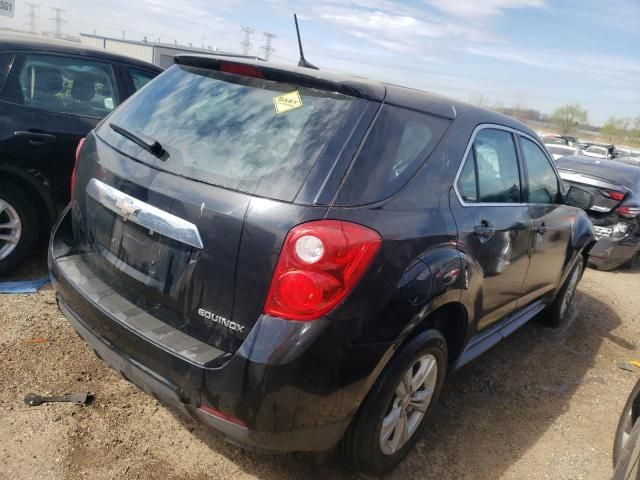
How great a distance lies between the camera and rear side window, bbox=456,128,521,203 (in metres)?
2.70

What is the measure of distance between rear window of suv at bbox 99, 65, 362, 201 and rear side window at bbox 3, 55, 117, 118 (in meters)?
1.84

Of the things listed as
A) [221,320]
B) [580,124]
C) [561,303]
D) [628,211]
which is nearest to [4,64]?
[221,320]

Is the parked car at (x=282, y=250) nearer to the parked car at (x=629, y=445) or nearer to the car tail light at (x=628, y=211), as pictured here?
the parked car at (x=629, y=445)

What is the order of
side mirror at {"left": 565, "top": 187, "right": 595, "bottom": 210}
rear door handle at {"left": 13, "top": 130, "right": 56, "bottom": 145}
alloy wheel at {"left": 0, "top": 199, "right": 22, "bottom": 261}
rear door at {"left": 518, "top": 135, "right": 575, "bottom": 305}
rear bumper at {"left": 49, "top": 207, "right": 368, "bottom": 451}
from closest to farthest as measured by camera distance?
rear bumper at {"left": 49, "top": 207, "right": 368, "bottom": 451}
rear door at {"left": 518, "top": 135, "right": 575, "bottom": 305}
rear door handle at {"left": 13, "top": 130, "right": 56, "bottom": 145}
alloy wheel at {"left": 0, "top": 199, "right": 22, "bottom": 261}
side mirror at {"left": 565, "top": 187, "right": 595, "bottom": 210}

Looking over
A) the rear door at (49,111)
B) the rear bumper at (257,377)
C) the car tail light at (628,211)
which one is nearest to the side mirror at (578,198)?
the rear bumper at (257,377)

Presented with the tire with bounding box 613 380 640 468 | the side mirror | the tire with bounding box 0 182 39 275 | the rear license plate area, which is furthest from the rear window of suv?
the side mirror

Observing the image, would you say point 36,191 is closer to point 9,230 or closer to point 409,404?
point 9,230

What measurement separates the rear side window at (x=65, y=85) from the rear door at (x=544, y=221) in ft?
10.7

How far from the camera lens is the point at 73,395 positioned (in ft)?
9.13

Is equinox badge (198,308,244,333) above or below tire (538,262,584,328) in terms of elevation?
above

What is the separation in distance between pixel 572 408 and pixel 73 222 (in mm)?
3301

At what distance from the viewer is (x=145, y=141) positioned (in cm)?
231

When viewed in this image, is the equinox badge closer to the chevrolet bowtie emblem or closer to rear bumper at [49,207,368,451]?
rear bumper at [49,207,368,451]

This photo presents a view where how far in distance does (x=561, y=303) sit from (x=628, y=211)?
9.91 ft
